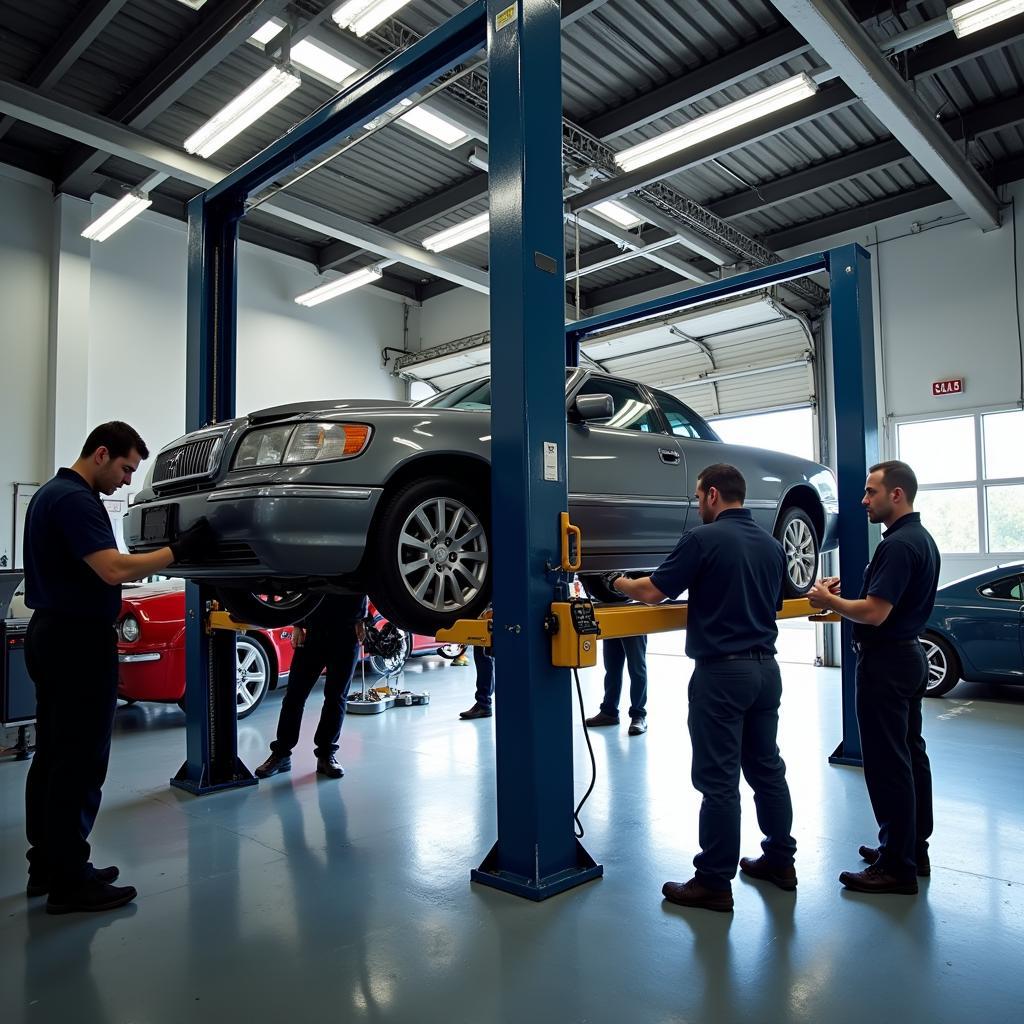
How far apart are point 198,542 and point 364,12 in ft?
13.7

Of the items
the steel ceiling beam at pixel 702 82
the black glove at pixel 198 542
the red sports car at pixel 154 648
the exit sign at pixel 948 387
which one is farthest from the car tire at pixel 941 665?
the black glove at pixel 198 542

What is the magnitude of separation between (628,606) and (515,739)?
30.2 inches

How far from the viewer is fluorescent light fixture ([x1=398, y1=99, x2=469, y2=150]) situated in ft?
23.0

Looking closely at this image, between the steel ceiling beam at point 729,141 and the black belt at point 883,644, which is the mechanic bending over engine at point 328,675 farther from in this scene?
the steel ceiling beam at point 729,141

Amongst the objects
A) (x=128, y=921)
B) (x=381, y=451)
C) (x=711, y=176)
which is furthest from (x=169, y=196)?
(x=128, y=921)

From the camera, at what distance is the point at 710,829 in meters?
2.98

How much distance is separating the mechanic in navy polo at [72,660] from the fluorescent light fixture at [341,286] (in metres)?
8.31

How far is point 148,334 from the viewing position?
10875mm

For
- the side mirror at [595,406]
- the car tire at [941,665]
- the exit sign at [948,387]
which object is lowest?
the car tire at [941,665]

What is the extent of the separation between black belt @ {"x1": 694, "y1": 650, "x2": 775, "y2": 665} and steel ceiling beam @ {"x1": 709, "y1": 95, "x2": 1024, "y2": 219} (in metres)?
7.21

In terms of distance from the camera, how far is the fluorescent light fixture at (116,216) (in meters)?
8.89

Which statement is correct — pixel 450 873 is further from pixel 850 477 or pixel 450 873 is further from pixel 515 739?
pixel 850 477

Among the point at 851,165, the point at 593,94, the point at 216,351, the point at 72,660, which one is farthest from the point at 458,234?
the point at 72,660

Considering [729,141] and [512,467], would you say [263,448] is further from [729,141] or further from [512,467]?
[729,141]
